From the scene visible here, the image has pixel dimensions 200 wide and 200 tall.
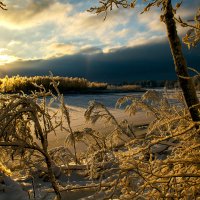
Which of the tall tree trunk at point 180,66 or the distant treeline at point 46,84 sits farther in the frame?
the distant treeline at point 46,84

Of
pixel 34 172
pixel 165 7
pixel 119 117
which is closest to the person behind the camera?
Result: pixel 165 7

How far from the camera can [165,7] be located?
97.1 inches

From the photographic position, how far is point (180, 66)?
239cm

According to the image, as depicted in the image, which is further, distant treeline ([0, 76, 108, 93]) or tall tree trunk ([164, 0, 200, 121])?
distant treeline ([0, 76, 108, 93])

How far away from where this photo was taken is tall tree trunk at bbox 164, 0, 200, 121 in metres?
2.38

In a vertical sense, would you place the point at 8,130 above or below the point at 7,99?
below

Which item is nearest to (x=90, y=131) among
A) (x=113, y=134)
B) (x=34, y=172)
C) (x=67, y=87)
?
(x=113, y=134)

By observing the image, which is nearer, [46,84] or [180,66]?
[180,66]

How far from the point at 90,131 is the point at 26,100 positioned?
2898 millimetres

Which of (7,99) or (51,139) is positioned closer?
(7,99)

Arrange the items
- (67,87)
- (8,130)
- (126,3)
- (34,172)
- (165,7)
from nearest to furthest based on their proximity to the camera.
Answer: (8,130), (165,7), (126,3), (34,172), (67,87)

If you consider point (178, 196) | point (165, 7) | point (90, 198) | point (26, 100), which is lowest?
point (90, 198)

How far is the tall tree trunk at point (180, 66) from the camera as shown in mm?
2385

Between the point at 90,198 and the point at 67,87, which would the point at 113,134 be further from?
the point at 67,87
